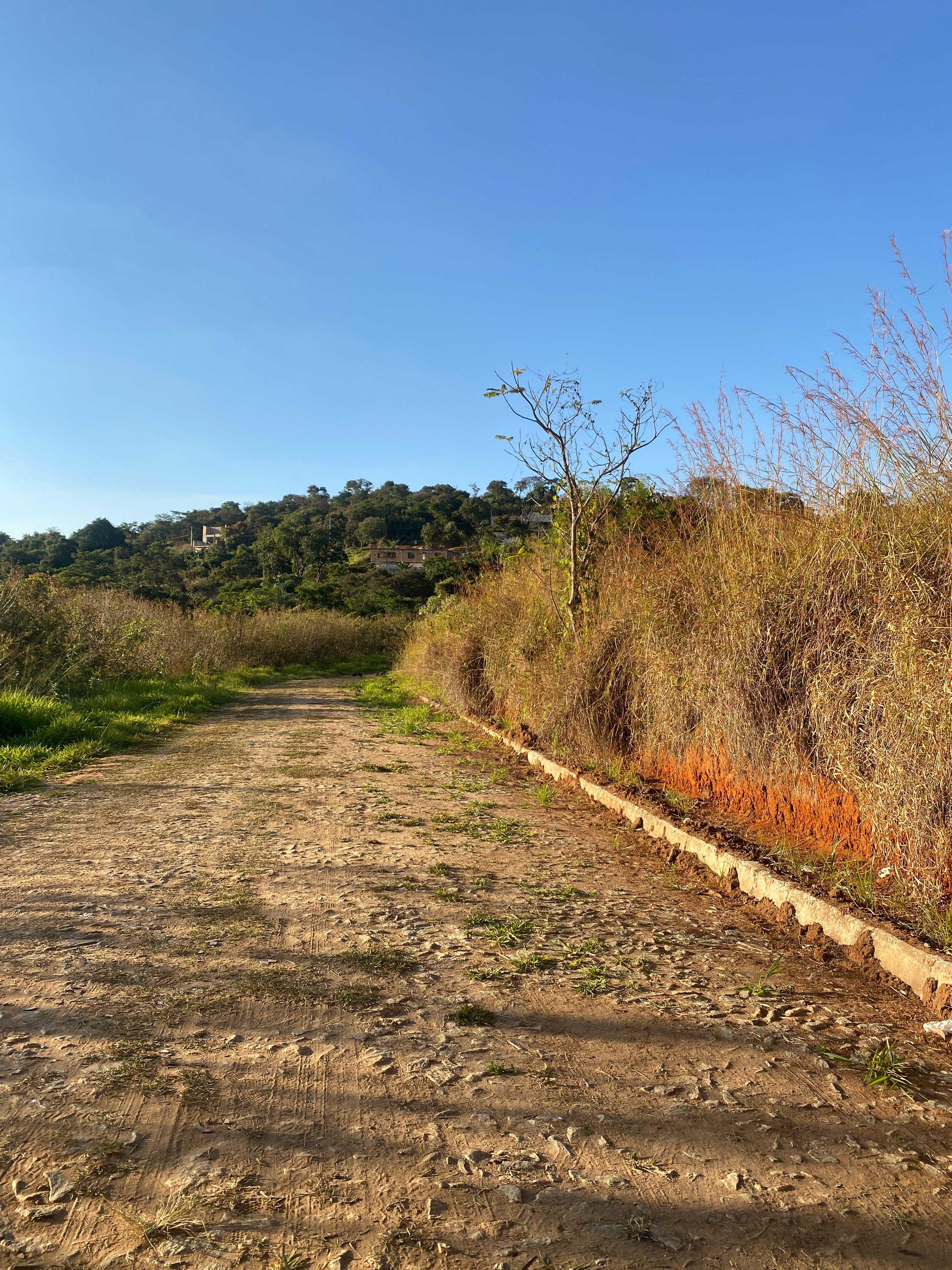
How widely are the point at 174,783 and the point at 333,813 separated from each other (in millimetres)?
2136

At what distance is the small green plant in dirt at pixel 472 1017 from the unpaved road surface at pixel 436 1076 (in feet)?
0.05

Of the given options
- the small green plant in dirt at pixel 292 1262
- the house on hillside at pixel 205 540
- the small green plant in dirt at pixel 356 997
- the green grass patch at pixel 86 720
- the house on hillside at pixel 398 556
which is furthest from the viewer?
the house on hillside at pixel 205 540

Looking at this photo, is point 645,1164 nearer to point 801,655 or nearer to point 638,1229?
point 638,1229

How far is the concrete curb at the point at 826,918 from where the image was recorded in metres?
3.25

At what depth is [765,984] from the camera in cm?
345

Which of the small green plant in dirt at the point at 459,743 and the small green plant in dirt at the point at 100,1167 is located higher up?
the small green plant in dirt at the point at 100,1167

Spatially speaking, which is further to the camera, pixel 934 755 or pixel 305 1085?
pixel 934 755

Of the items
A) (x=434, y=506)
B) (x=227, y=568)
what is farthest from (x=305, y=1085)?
(x=434, y=506)

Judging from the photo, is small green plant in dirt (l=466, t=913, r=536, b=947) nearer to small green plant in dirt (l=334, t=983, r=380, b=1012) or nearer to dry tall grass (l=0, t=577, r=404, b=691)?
small green plant in dirt (l=334, t=983, r=380, b=1012)

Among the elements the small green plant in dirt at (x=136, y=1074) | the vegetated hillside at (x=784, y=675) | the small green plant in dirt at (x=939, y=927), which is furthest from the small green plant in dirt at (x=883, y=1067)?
the small green plant in dirt at (x=136, y=1074)

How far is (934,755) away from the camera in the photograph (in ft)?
11.9

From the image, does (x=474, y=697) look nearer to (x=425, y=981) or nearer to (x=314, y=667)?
(x=425, y=981)

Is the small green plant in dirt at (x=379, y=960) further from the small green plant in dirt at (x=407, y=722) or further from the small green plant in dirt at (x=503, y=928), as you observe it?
the small green plant in dirt at (x=407, y=722)

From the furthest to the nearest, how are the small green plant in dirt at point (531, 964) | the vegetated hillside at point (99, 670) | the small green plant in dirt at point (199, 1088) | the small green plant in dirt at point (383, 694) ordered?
the small green plant in dirt at point (383, 694), the vegetated hillside at point (99, 670), the small green plant in dirt at point (531, 964), the small green plant in dirt at point (199, 1088)
